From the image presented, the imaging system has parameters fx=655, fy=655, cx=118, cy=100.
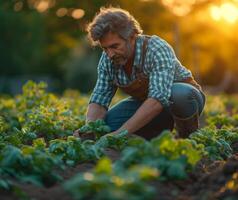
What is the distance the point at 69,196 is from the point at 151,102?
1671 mm

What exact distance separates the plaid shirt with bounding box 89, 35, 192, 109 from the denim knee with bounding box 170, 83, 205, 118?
0.40 feet

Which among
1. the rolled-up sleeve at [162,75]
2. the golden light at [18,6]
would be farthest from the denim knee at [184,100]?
the golden light at [18,6]

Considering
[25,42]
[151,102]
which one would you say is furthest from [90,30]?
[25,42]

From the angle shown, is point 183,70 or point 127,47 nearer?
point 127,47

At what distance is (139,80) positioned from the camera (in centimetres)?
555

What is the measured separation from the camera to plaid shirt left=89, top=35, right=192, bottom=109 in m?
5.15

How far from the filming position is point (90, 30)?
522cm

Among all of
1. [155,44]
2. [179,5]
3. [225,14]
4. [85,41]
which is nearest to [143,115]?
[155,44]

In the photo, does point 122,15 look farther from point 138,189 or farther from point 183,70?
point 138,189

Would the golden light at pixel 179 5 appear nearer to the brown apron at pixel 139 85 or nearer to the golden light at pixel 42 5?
the golden light at pixel 42 5

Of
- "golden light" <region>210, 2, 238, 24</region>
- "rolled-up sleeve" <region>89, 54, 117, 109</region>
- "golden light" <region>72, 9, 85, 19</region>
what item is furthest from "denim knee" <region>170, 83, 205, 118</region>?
"golden light" <region>210, 2, 238, 24</region>

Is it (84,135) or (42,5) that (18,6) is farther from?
(84,135)

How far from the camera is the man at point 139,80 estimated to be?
514cm

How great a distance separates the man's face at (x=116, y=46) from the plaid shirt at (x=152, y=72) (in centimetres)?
16
